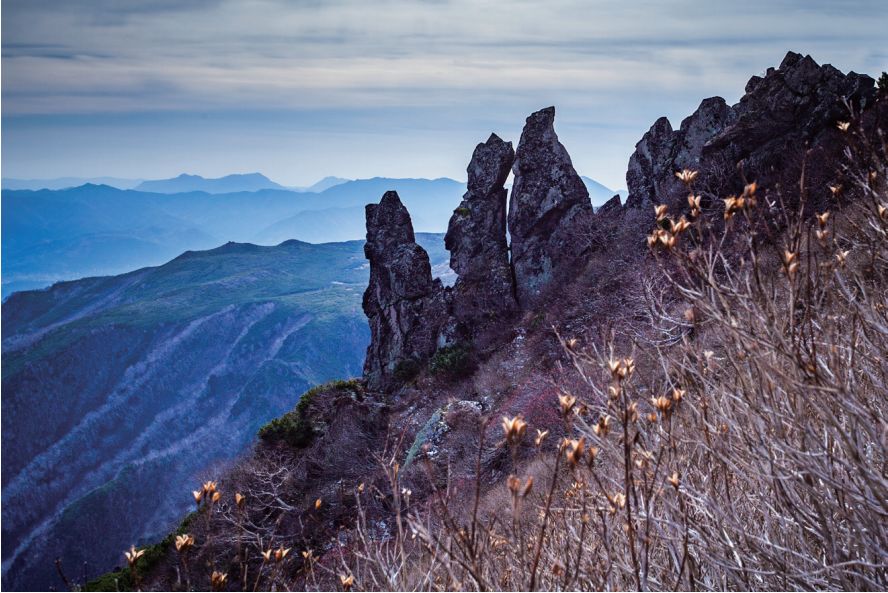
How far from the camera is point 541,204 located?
112 feet

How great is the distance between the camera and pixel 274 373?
504 ft

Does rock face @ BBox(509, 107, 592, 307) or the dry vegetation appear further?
rock face @ BBox(509, 107, 592, 307)

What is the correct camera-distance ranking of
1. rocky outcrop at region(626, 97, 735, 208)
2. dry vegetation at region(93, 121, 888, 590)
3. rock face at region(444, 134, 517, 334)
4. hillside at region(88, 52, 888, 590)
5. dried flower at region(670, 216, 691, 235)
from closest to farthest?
dry vegetation at region(93, 121, 888, 590) → dried flower at region(670, 216, 691, 235) → hillside at region(88, 52, 888, 590) → rocky outcrop at region(626, 97, 735, 208) → rock face at region(444, 134, 517, 334)

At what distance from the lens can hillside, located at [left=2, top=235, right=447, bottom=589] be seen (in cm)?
8306

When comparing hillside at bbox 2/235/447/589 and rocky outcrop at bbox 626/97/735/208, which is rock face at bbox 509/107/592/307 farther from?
hillside at bbox 2/235/447/589

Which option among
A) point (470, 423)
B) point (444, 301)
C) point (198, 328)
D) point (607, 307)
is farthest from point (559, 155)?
point (198, 328)

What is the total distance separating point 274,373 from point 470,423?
144 m

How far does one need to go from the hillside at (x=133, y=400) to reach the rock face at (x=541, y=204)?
50365 millimetres

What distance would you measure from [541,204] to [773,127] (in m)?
12.9

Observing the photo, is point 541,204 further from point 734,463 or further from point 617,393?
point 617,393

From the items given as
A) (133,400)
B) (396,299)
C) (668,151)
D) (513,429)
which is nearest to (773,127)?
(668,151)

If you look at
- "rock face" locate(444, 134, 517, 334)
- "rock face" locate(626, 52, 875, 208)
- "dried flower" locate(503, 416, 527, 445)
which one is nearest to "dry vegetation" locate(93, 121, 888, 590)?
"dried flower" locate(503, 416, 527, 445)

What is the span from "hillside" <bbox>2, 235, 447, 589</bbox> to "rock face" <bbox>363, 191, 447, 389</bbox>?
41198 mm

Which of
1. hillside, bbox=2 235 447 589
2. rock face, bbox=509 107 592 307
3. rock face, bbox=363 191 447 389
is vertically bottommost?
hillside, bbox=2 235 447 589
